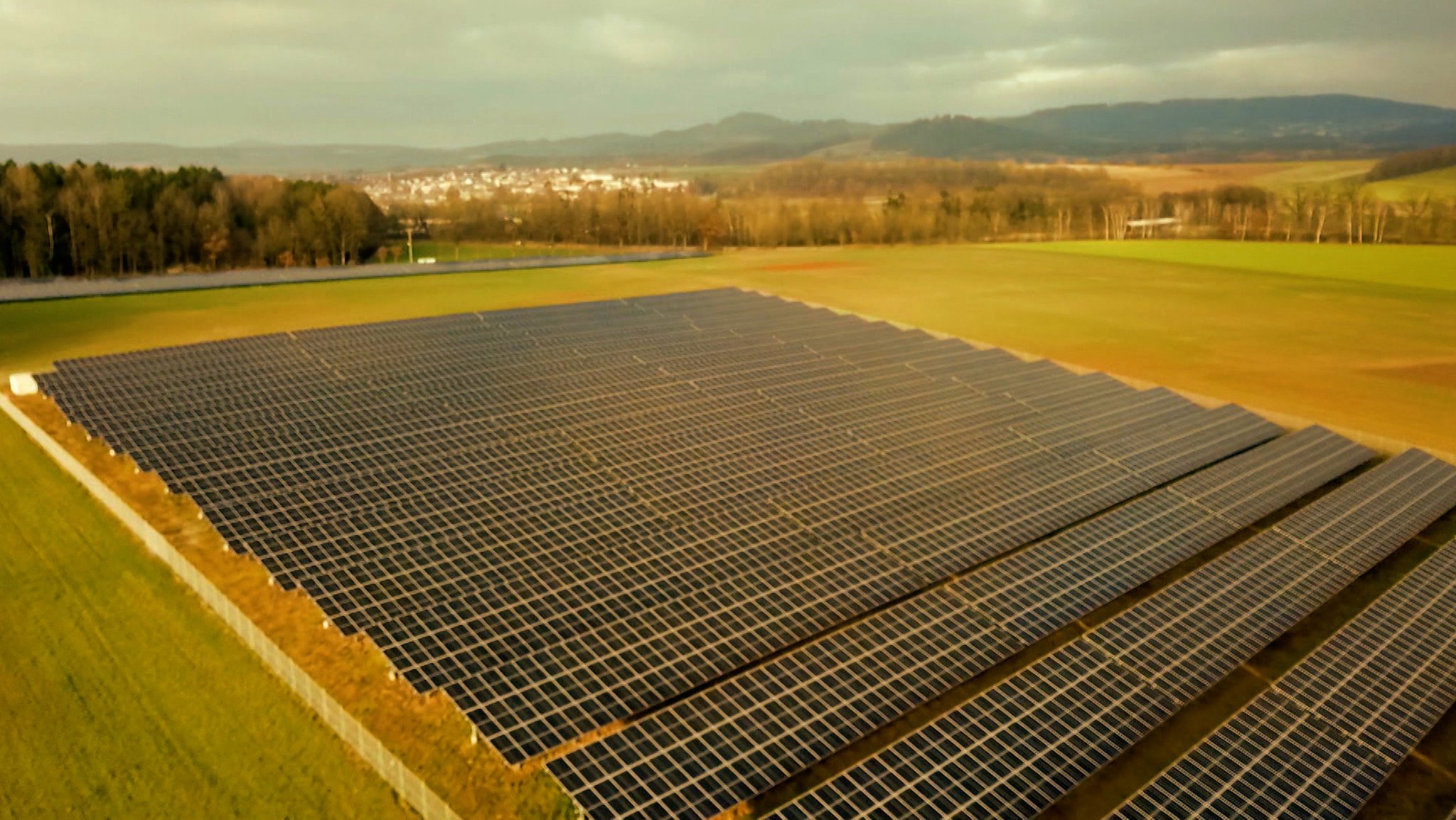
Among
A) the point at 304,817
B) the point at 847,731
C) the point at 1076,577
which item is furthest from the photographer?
the point at 1076,577

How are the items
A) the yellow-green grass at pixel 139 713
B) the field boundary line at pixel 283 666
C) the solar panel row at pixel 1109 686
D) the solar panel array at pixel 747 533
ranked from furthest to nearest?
the solar panel array at pixel 747 533 → the yellow-green grass at pixel 139 713 → the field boundary line at pixel 283 666 → the solar panel row at pixel 1109 686

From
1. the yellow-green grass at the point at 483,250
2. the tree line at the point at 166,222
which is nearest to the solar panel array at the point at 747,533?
the tree line at the point at 166,222

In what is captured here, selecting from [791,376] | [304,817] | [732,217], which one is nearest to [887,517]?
[791,376]

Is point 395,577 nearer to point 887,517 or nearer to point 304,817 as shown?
point 304,817

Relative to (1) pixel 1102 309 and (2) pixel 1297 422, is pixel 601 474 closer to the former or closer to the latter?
(2) pixel 1297 422

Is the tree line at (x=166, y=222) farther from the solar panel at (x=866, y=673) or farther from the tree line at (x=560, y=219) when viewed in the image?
the solar panel at (x=866, y=673)

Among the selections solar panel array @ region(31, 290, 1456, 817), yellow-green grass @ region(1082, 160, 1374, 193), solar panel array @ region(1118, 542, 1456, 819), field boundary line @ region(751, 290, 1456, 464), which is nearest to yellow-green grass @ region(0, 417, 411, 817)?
solar panel array @ region(31, 290, 1456, 817)

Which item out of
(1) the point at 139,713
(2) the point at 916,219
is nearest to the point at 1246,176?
(2) the point at 916,219

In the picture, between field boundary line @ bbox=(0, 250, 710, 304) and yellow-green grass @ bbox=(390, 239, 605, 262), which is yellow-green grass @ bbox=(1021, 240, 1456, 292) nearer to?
field boundary line @ bbox=(0, 250, 710, 304)
